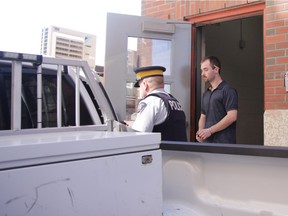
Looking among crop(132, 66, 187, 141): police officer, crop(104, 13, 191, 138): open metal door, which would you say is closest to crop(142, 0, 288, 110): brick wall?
crop(104, 13, 191, 138): open metal door

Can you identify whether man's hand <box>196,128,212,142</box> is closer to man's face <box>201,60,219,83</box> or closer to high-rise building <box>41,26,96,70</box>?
man's face <box>201,60,219,83</box>

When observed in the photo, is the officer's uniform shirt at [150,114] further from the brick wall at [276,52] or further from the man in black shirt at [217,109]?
the brick wall at [276,52]

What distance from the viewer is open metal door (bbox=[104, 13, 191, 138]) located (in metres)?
4.47

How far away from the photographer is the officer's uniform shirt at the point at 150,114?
8.94 ft

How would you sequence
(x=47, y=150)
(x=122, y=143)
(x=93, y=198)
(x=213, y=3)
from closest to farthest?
1. (x=47, y=150)
2. (x=93, y=198)
3. (x=122, y=143)
4. (x=213, y=3)

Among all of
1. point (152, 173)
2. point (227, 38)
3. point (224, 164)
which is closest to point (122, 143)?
point (152, 173)

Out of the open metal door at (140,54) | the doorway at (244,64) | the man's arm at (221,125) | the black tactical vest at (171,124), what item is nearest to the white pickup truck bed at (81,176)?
the black tactical vest at (171,124)

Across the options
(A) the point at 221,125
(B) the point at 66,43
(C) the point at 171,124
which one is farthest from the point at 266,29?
(B) the point at 66,43

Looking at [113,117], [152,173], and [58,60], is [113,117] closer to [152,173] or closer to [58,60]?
[58,60]

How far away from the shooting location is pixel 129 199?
1474mm

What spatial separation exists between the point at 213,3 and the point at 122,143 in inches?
140

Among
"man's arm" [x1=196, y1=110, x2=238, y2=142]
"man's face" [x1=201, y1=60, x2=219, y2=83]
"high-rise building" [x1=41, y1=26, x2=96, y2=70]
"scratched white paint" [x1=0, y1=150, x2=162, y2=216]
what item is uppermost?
"high-rise building" [x1=41, y1=26, x2=96, y2=70]

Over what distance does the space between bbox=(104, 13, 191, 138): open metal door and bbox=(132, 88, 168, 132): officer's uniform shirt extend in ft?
5.44

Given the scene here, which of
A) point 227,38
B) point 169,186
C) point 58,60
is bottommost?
point 169,186
